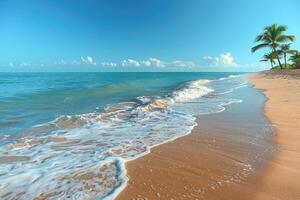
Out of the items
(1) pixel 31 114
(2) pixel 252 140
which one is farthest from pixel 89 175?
(1) pixel 31 114

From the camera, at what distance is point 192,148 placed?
451cm

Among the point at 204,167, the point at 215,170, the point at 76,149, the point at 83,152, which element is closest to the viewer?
the point at 215,170

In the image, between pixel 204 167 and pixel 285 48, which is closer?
pixel 204 167

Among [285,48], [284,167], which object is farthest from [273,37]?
[284,167]

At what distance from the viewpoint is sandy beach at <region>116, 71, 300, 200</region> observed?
2863 millimetres

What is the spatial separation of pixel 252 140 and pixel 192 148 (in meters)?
1.38

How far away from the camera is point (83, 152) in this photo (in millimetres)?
4539

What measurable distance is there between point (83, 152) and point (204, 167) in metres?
2.39

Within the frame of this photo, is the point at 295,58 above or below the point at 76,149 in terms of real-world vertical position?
above

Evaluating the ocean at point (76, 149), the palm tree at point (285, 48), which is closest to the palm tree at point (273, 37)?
the palm tree at point (285, 48)

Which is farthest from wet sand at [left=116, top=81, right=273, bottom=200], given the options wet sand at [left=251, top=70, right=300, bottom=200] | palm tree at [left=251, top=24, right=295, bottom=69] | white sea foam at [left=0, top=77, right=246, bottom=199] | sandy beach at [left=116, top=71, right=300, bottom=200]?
palm tree at [left=251, top=24, right=295, bottom=69]

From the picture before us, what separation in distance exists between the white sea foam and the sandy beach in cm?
34

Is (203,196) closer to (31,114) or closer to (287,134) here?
(287,134)

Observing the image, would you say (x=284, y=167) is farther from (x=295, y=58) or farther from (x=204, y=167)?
(x=295, y=58)
